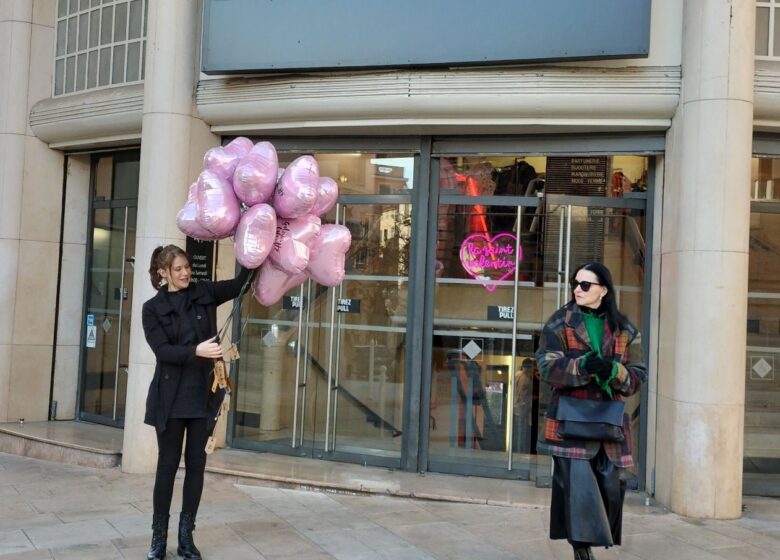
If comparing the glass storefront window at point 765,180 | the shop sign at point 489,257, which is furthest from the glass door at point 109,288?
the glass storefront window at point 765,180

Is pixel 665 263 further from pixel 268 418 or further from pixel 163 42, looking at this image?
pixel 163 42

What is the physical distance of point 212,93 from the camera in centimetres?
806

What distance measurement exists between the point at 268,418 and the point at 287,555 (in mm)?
3377

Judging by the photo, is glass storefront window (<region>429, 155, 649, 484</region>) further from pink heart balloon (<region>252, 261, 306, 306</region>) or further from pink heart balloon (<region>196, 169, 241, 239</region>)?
pink heart balloon (<region>196, 169, 241, 239</region>)

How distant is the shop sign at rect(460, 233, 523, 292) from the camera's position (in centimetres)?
790

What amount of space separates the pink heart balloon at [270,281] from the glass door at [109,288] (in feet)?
16.4

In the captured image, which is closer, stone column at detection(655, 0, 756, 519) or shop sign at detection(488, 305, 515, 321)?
stone column at detection(655, 0, 756, 519)

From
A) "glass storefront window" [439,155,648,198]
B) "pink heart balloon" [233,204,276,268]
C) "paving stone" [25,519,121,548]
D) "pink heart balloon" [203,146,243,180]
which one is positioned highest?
"glass storefront window" [439,155,648,198]

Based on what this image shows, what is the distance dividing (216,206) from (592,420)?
97.2 inches

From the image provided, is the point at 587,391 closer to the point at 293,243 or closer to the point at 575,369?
the point at 575,369

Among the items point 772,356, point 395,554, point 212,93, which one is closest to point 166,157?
point 212,93

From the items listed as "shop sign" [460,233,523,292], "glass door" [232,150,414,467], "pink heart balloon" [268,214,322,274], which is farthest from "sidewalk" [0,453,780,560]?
"shop sign" [460,233,523,292]

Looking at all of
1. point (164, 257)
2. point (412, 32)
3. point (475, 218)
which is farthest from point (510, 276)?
point (164, 257)

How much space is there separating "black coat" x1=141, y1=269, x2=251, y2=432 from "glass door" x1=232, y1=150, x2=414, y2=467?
3.17 meters
